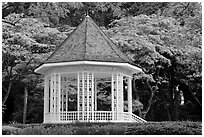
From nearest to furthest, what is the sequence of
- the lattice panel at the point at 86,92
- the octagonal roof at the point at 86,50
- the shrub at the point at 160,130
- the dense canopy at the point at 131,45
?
the shrub at the point at 160,130
the lattice panel at the point at 86,92
the octagonal roof at the point at 86,50
the dense canopy at the point at 131,45

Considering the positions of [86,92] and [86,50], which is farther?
[86,92]

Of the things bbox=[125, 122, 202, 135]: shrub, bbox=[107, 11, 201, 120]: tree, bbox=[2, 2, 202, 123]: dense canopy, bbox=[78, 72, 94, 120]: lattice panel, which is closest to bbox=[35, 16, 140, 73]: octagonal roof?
bbox=[78, 72, 94, 120]: lattice panel

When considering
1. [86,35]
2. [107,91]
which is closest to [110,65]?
[86,35]

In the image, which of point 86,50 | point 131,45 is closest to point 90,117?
point 86,50

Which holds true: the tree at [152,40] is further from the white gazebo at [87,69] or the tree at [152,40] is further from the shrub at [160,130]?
the shrub at [160,130]

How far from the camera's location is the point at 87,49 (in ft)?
59.0

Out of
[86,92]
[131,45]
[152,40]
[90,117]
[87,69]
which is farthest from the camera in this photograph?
[152,40]

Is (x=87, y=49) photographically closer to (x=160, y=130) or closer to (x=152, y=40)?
(x=160, y=130)

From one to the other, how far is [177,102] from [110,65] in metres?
15.8

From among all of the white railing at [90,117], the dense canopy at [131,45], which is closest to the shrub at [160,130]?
the white railing at [90,117]

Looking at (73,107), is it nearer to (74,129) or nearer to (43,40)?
(43,40)

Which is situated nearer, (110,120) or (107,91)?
(110,120)

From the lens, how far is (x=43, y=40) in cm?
2427

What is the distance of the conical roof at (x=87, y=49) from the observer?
695 inches
